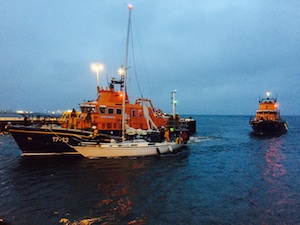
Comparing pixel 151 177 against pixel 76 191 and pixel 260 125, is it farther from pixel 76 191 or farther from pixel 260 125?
pixel 260 125

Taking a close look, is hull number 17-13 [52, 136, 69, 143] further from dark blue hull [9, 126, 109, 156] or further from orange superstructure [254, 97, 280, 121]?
orange superstructure [254, 97, 280, 121]

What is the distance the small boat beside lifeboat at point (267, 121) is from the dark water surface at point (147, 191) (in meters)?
23.7

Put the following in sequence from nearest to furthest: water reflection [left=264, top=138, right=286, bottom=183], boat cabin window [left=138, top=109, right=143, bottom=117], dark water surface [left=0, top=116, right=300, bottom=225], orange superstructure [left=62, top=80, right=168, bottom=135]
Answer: dark water surface [left=0, top=116, right=300, bottom=225] < water reflection [left=264, top=138, right=286, bottom=183] < orange superstructure [left=62, top=80, right=168, bottom=135] < boat cabin window [left=138, top=109, right=143, bottom=117]

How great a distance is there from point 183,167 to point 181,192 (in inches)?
219

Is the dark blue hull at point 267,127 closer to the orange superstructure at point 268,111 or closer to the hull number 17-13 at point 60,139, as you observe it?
the orange superstructure at point 268,111

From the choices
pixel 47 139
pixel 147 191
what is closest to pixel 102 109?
pixel 47 139

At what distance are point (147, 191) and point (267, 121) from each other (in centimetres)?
3607

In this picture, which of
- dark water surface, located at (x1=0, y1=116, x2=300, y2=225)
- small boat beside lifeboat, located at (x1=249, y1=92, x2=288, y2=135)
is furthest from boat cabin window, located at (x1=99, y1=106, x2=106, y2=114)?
small boat beside lifeboat, located at (x1=249, y1=92, x2=288, y2=135)

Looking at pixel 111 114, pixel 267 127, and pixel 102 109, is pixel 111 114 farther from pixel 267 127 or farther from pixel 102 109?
pixel 267 127

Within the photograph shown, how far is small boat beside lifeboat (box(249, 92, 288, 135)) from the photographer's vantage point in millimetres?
41544

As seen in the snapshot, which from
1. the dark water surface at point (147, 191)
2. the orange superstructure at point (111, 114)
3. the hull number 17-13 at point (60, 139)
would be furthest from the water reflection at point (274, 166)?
the hull number 17-13 at point (60, 139)

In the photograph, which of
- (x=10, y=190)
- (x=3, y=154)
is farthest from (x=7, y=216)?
(x=3, y=154)

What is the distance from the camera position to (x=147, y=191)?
11906 millimetres

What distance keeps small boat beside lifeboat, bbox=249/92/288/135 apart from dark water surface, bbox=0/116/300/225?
23.7m
